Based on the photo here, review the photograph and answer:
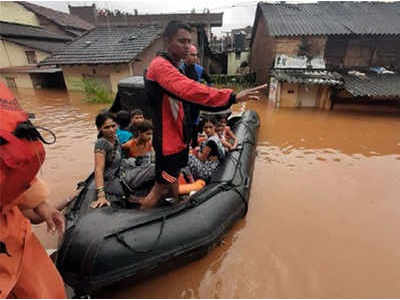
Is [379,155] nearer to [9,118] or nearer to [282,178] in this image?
[282,178]

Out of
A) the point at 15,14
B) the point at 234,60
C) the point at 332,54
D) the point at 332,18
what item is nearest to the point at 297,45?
the point at 332,54

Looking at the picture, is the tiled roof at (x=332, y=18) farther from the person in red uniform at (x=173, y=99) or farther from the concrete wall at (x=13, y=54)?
the concrete wall at (x=13, y=54)

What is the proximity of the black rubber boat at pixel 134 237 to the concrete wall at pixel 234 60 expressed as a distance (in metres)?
16.5

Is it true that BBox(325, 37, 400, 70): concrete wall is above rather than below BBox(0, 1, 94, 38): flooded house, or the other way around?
below

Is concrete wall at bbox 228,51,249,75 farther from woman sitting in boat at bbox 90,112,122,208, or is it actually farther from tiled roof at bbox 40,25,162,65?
woman sitting in boat at bbox 90,112,122,208

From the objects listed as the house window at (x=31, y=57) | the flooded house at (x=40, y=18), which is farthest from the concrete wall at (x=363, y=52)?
the flooded house at (x=40, y=18)

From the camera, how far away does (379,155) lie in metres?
4.66

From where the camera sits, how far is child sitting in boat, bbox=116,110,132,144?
3271 mm

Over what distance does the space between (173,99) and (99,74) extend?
34.8ft

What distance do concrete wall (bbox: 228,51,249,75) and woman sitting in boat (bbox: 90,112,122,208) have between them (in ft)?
53.0

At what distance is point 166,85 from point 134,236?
4.00ft

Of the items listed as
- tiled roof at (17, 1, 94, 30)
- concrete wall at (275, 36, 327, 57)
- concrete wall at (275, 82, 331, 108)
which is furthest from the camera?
tiled roof at (17, 1, 94, 30)

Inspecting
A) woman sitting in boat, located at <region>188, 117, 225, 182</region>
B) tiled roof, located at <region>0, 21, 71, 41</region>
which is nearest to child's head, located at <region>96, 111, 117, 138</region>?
woman sitting in boat, located at <region>188, 117, 225, 182</region>

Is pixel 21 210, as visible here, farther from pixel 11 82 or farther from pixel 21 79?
pixel 11 82
